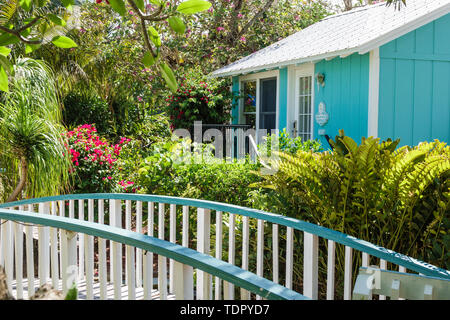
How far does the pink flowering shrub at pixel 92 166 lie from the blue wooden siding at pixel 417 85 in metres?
4.46

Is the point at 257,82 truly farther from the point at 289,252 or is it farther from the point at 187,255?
the point at 187,255

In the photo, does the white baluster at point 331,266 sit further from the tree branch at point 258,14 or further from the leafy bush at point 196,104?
the tree branch at point 258,14

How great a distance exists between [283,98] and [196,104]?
7.81ft

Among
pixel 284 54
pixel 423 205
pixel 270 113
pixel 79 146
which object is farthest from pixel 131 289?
pixel 270 113

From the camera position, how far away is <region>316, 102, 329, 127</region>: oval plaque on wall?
31.0 feet

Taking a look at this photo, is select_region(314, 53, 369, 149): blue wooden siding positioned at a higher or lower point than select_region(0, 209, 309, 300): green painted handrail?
higher

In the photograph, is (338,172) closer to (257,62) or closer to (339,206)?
(339,206)

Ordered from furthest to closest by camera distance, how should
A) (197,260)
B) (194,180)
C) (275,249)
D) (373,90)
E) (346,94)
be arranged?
1. (346,94)
2. (373,90)
3. (194,180)
4. (275,249)
5. (197,260)

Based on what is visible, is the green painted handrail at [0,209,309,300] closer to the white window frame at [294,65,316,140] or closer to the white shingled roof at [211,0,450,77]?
→ the white shingled roof at [211,0,450,77]

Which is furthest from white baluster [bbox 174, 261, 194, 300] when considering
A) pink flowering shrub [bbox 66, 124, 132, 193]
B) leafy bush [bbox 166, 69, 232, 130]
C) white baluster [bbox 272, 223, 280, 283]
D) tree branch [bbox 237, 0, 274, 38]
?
tree branch [bbox 237, 0, 274, 38]

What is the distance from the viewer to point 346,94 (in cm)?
895

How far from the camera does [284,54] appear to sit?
1063cm

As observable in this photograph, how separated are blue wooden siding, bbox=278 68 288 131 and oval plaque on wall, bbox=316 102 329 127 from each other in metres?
1.34

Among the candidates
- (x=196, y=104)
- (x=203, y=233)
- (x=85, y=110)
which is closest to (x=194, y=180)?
(x=203, y=233)
